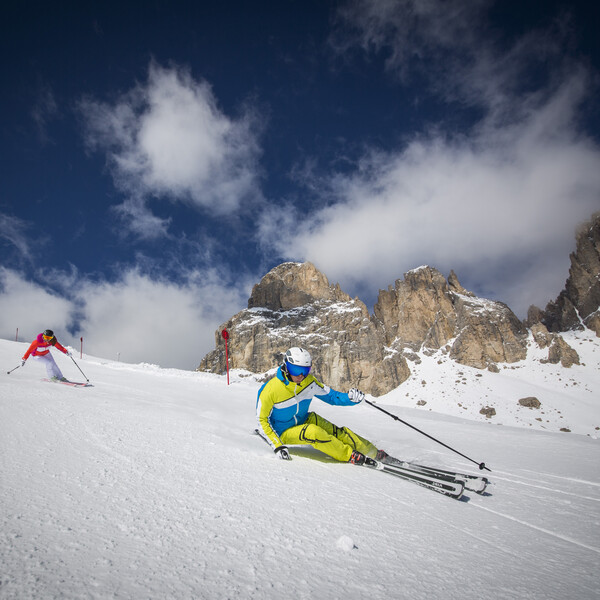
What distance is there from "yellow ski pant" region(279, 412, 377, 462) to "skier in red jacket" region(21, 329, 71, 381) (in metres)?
8.58

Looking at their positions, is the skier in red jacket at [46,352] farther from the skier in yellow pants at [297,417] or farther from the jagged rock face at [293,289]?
the jagged rock face at [293,289]

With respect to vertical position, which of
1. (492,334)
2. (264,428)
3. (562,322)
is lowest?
(264,428)

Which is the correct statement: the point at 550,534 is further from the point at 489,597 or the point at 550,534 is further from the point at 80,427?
the point at 80,427

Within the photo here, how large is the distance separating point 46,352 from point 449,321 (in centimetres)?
10712

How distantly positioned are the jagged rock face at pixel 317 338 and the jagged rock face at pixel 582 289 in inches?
2053

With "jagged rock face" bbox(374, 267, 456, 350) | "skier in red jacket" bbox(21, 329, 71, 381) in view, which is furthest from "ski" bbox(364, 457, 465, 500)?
"jagged rock face" bbox(374, 267, 456, 350)

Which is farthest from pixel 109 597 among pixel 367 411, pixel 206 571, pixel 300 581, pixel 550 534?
pixel 367 411

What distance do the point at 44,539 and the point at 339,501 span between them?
2.02 metres

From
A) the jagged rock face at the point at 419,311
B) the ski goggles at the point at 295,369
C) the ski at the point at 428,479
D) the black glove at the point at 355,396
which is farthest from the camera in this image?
the jagged rock face at the point at 419,311

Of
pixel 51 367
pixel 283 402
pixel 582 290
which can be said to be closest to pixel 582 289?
pixel 582 290

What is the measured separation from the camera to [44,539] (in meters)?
1.48

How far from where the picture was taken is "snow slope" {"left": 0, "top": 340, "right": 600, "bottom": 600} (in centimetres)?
140

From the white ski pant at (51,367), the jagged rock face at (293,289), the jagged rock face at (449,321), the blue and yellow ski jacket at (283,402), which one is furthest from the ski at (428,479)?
the jagged rock face at (293,289)

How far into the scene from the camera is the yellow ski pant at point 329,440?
4.33 meters
